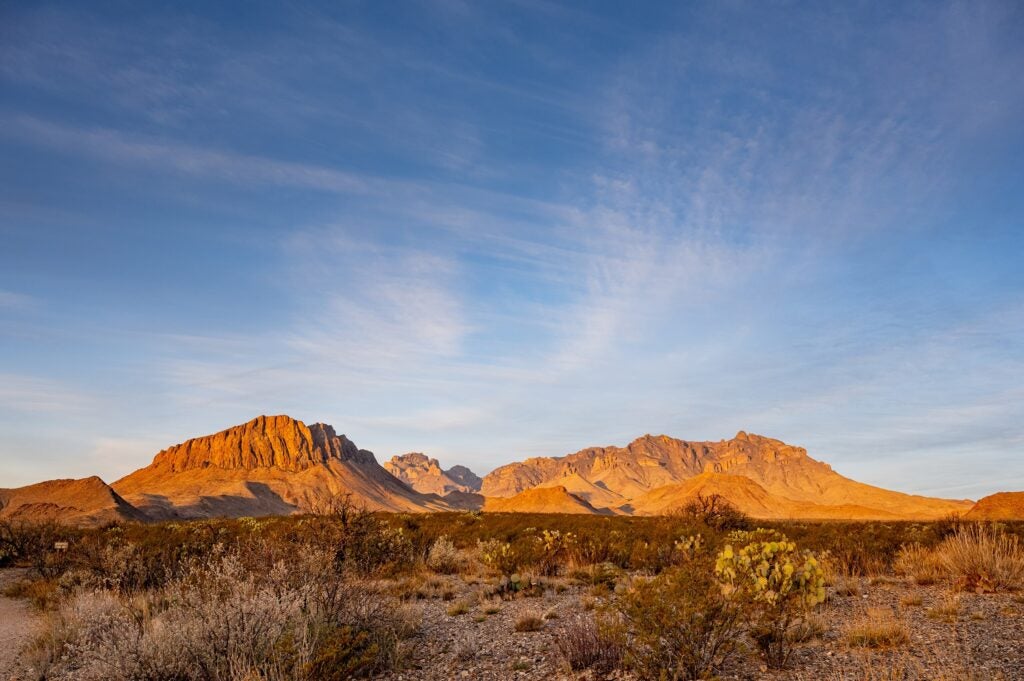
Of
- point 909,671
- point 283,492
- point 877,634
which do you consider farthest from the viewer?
point 283,492

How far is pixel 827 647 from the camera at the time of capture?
8.61 meters

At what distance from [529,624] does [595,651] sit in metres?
2.88

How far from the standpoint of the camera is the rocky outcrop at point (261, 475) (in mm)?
139225

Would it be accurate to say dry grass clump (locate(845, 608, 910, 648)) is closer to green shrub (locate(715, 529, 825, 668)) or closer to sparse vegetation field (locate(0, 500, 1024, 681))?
sparse vegetation field (locate(0, 500, 1024, 681))

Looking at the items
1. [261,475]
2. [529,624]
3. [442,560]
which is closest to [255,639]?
[529,624]

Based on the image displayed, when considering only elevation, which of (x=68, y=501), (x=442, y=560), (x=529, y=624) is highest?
(x=529, y=624)

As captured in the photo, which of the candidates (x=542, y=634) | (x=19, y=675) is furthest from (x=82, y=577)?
(x=542, y=634)

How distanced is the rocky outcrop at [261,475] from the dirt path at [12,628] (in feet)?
387

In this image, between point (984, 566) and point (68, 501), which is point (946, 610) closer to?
point (984, 566)

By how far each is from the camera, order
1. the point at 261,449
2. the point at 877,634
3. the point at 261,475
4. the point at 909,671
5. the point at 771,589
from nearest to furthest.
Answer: the point at 909,671 < the point at 877,634 < the point at 771,589 < the point at 261,475 < the point at 261,449

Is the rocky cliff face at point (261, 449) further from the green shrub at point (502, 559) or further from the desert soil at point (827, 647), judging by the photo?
the desert soil at point (827, 647)

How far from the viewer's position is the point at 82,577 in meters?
16.8

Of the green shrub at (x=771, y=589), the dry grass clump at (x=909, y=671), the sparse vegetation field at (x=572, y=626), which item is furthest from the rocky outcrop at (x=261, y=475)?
the dry grass clump at (x=909, y=671)

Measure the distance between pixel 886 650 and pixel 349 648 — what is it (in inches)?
295
